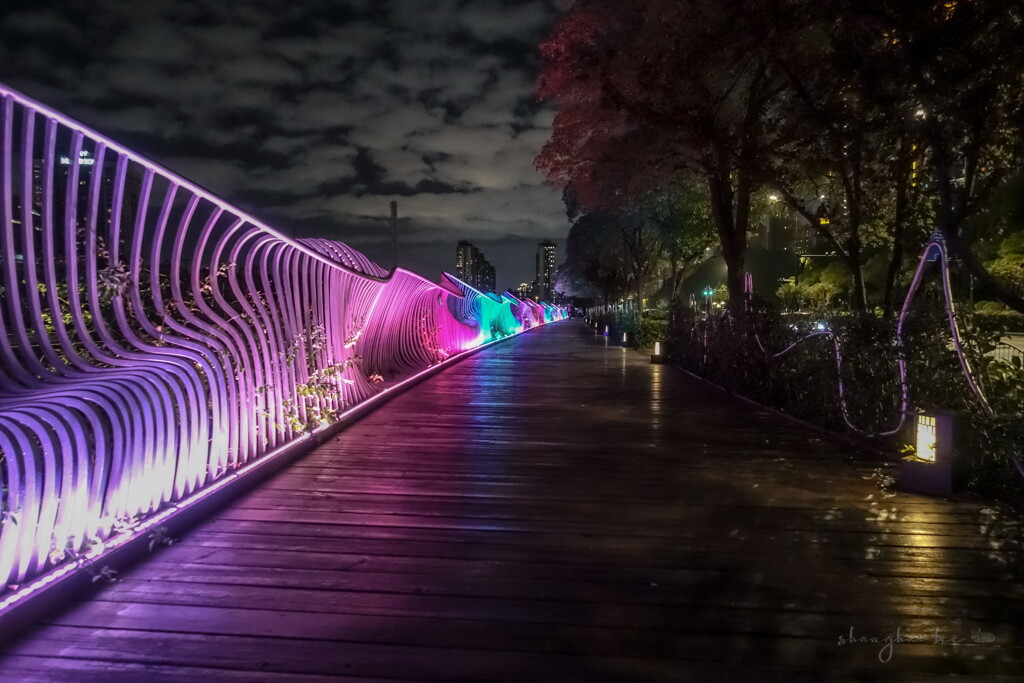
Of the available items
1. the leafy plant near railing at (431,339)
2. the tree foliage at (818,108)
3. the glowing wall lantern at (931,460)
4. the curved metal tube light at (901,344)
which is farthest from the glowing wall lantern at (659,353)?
the glowing wall lantern at (931,460)

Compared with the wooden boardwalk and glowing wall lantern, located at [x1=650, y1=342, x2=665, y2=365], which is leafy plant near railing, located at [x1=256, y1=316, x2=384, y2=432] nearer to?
the wooden boardwalk

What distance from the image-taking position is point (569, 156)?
16562 mm

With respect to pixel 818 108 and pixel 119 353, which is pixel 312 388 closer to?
pixel 119 353

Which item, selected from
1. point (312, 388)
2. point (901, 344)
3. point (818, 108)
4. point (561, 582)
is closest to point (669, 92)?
point (818, 108)

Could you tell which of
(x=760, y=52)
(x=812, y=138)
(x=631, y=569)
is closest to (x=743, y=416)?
(x=812, y=138)

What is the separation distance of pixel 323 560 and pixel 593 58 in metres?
9.60

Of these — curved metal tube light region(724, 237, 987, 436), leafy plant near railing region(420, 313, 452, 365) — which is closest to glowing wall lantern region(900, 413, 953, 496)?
curved metal tube light region(724, 237, 987, 436)

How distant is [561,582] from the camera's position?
3.69 m

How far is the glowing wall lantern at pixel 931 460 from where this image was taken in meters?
5.04

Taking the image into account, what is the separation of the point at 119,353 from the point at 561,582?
245cm

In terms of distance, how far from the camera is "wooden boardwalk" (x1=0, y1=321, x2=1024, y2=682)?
9.58 feet

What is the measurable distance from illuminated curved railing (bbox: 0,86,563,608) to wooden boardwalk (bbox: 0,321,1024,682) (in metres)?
0.40

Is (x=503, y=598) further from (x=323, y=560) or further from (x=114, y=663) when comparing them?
(x=114, y=663)

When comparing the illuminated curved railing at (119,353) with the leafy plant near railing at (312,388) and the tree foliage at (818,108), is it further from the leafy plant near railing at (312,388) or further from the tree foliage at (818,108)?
the tree foliage at (818,108)
